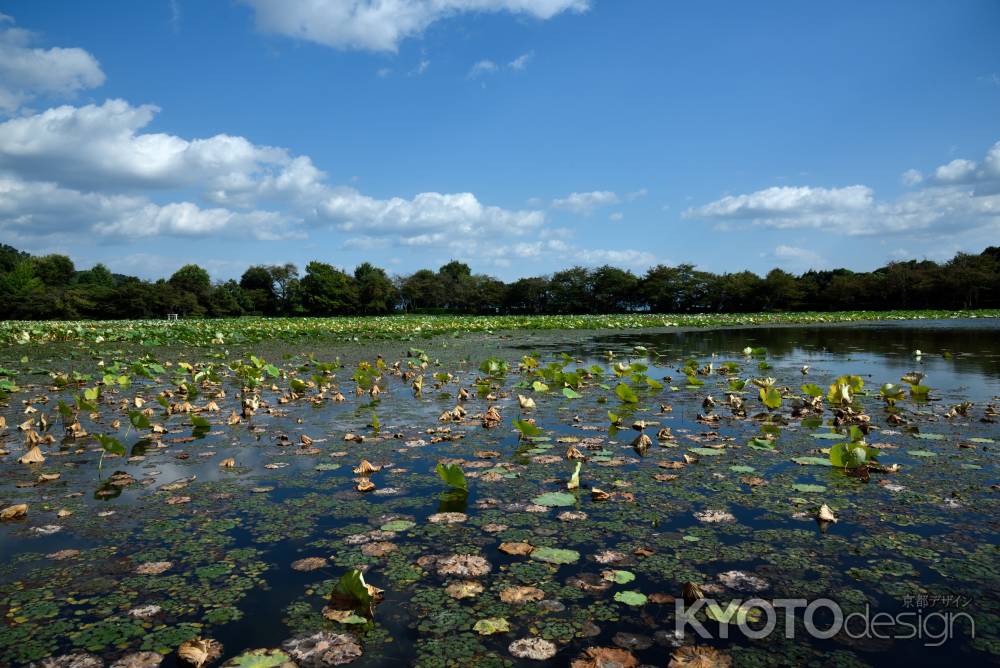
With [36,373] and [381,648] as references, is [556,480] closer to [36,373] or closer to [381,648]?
[381,648]

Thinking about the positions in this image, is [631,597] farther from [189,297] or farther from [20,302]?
[20,302]

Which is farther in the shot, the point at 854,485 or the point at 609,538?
the point at 854,485

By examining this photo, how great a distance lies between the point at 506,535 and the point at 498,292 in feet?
235

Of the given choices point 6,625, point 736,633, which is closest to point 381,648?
point 736,633

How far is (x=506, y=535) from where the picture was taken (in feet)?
9.20

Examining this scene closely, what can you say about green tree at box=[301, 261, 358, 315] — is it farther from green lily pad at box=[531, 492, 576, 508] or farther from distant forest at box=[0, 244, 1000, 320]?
green lily pad at box=[531, 492, 576, 508]

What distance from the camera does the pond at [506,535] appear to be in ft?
6.31

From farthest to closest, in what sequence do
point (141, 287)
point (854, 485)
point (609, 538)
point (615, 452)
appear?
point (141, 287) → point (615, 452) → point (854, 485) → point (609, 538)

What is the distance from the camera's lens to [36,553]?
8.71 feet

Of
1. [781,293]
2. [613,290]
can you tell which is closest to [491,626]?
[781,293]

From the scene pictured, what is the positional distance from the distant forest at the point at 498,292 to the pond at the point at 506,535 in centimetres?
5830

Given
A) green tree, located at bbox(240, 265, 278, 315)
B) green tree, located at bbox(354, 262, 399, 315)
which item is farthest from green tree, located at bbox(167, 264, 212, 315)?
green tree, located at bbox(354, 262, 399, 315)

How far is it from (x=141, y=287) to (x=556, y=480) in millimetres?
65456

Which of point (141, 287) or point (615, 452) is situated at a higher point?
point (141, 287)
